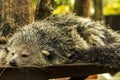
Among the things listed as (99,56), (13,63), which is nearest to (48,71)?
(13,63)

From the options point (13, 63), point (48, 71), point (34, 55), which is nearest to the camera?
point (48, 71)

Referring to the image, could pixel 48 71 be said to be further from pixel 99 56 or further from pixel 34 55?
pixel 99 56

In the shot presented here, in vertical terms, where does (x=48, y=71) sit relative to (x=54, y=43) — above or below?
below

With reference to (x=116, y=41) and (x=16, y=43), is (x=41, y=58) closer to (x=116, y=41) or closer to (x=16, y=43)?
(x=16, y=43)

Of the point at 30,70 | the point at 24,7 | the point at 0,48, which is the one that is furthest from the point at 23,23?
the point at 30,70

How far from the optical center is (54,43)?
4094 millimetres

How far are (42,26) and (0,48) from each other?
47 cm

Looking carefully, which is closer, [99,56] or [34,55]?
[99,56]

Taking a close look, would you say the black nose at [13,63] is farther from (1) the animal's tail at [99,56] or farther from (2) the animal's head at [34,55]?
(1) the animal's tail at [99,56]

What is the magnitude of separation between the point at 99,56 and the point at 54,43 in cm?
45

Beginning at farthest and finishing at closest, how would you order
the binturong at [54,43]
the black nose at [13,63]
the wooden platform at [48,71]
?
1. the binturong at [54,43]
2. the black nose at [13,63]
3. the wooden platform at [48,71]

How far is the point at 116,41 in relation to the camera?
14.9 ft

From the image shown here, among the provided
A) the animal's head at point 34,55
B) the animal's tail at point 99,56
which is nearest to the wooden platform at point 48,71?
the animal's tail at point 99,56

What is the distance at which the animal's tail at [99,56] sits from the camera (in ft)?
12.8
